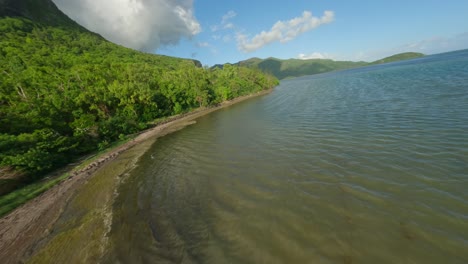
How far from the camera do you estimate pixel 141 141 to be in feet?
105

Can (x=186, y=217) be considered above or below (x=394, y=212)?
below

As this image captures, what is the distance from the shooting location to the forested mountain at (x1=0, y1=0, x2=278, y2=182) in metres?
21.5

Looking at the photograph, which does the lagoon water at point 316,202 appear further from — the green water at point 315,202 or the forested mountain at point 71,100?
the forested mountain at point 71,100

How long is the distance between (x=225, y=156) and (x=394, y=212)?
13117 mm

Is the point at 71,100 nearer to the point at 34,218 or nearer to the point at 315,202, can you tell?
the point at 34,218

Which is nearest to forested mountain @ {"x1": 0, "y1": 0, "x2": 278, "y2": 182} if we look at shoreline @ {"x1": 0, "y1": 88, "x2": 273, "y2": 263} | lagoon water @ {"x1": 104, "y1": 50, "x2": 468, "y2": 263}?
shoreline @ {"x1": 0, "y1": 88, "x2": 273, "y2": 263}

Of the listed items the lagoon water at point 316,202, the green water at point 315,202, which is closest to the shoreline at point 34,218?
the green water at point 315,202

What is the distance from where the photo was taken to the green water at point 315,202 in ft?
22.4

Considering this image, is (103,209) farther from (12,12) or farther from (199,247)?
(12,12)

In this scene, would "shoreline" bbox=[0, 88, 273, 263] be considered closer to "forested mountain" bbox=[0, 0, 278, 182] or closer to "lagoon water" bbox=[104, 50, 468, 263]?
"lagoon water" bbox=[104, 50, 468, 263]

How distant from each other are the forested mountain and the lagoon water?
13.7m

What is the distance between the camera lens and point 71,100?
1366 inches

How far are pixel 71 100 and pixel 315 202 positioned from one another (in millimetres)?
43968

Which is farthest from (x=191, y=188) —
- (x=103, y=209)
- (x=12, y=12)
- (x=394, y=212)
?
(x=12, y=12)
